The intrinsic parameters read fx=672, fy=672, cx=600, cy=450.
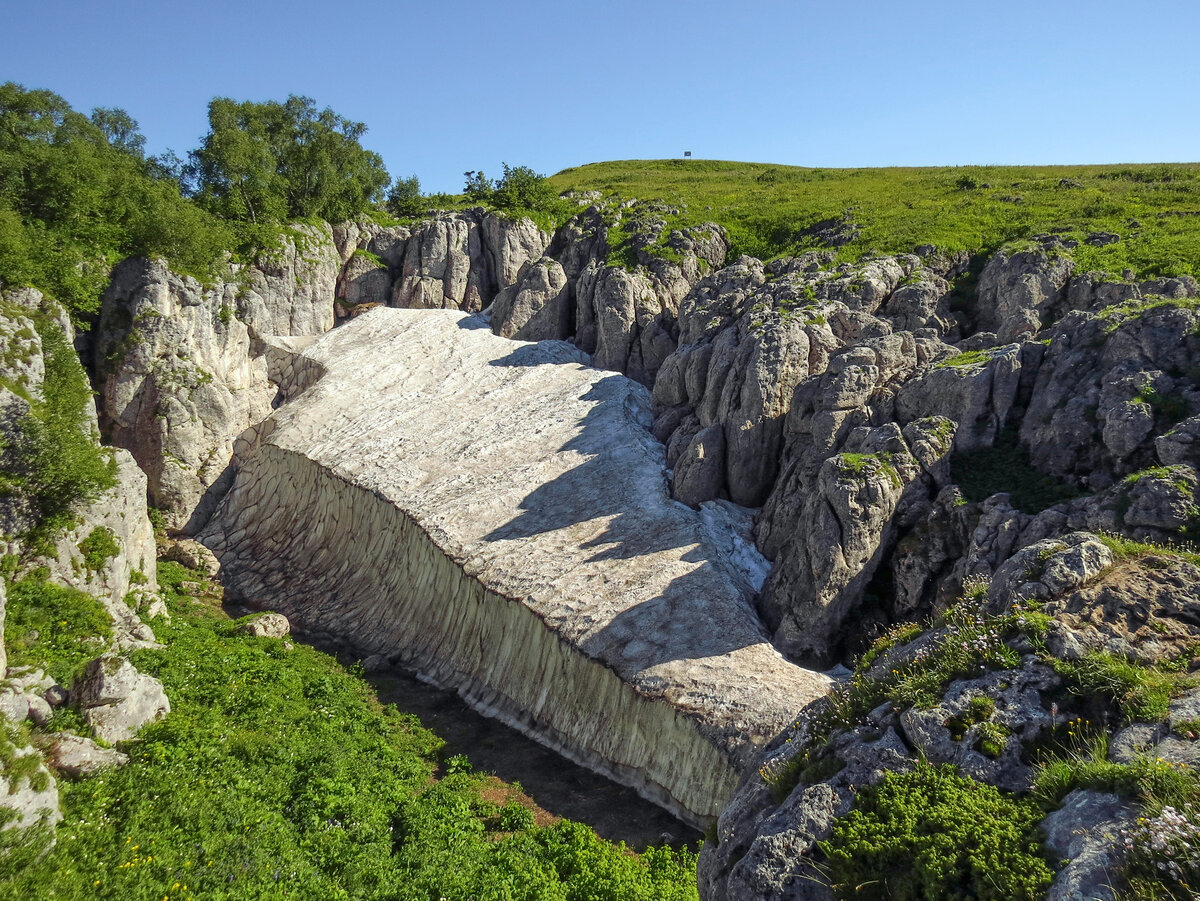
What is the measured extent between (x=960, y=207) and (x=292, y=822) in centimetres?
5963

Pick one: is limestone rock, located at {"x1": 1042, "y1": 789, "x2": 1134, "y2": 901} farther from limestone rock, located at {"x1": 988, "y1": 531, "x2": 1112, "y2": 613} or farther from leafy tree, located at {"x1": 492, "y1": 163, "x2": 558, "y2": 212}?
leafy tree, located at {"x1": 492, "y1": 163, "x2": 558, "y2": 212}

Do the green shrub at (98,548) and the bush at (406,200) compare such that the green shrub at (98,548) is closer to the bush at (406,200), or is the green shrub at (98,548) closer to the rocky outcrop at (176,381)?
the rocky outcrop at (176,381)

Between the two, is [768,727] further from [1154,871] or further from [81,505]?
[81,505]

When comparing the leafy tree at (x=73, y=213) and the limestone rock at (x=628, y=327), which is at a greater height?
the leafy tree at (x=73, y=213)

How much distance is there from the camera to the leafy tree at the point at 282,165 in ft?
179

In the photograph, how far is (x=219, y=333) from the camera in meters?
47.9

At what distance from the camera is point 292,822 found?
19.1 metres

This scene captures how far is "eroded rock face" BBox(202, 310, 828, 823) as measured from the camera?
2512 cm

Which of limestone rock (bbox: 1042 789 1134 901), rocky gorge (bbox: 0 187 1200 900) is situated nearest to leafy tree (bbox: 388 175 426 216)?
rocky gorge (bbox: 0 187 1200 900)

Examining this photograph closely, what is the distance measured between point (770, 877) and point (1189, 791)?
215 inches

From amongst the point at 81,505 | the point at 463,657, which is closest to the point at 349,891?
the point at 463,657

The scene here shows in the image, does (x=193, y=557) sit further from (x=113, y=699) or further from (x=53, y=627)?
(x=113, y=699)

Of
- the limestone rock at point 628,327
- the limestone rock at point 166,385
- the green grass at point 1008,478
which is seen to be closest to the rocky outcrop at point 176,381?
the limestone rock at point 166,385

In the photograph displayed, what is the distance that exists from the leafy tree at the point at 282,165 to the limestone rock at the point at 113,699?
44.4m
